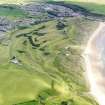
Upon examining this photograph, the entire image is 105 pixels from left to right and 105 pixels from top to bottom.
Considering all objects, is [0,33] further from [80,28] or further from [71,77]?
[71,77]

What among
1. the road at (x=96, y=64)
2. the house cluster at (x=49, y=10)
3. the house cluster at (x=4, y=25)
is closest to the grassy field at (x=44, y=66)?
the road at (x=96, y=64)

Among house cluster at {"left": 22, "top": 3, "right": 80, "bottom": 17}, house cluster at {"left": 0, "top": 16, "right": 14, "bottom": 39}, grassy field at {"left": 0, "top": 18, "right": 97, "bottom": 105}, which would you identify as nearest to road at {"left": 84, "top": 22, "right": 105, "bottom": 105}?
grassy field at {"left": 0, "top": 18, "right": 97, "bottom": 105}

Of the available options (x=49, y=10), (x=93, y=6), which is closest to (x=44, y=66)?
(x=49, y=10)

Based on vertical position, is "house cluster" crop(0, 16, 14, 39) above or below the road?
above

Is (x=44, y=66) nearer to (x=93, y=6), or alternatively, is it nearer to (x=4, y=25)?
(x=4, y=25)

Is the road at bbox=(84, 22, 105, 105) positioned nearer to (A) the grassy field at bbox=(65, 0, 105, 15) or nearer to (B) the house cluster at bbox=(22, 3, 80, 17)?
(B) the house cluster at bbox=(22, 3, 80, 17)
